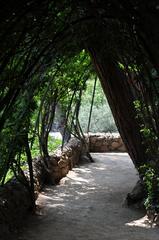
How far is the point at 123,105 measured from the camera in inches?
224

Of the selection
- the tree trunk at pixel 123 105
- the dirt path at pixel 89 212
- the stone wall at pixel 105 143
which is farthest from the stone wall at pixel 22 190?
the stone wall at pixel 105 143

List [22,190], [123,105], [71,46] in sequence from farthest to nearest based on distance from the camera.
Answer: [123,105], [22,190], [71,46]

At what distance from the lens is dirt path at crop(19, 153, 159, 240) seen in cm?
455

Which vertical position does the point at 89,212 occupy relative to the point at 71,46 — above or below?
below

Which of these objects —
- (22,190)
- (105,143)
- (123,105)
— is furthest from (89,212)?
(105,143)

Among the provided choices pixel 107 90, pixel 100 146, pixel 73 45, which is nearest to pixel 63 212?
pixel 107 90

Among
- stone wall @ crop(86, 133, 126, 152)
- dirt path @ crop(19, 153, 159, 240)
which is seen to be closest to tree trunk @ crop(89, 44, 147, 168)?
dirt path @ crop(19, 153, 159, 240)

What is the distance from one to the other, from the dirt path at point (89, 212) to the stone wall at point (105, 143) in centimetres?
340

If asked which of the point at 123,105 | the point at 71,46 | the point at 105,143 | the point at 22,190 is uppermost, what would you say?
the point at 71,46

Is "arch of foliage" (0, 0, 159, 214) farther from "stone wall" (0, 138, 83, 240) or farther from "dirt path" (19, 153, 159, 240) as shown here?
"dirt path" (19, 153, 159, 240)

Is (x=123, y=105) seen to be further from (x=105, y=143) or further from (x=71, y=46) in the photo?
(x=105, y=143)

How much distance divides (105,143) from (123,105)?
7.22 metres

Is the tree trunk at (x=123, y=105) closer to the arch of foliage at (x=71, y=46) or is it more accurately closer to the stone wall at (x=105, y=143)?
the arch of foliage at (x=71, y=46)

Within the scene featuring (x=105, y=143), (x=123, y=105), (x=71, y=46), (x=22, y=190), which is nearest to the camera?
(x=71, y=46)
